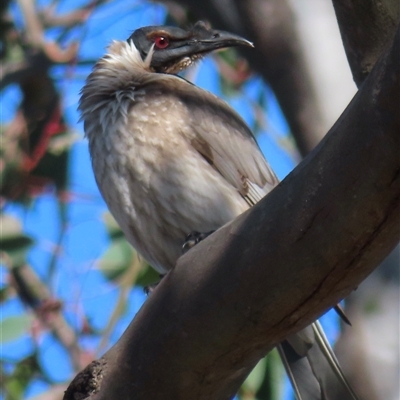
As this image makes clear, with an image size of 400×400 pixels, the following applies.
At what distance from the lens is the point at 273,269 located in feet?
7.20

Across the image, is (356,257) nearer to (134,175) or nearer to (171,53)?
(134,175)

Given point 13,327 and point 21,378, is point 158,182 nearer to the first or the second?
point 13,327

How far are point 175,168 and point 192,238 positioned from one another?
0.30m

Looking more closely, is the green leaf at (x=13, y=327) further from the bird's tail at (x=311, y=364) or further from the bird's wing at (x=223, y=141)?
the bird's tail at (x=311, y=364)

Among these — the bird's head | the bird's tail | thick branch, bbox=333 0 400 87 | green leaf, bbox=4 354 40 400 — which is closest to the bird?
the bird's tail

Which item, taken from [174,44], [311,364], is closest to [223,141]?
[174,44]

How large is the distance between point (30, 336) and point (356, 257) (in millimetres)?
3746

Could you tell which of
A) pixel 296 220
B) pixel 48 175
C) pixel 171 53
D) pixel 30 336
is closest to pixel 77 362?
pixel 30 336

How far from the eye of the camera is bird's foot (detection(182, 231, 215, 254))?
3.29 m

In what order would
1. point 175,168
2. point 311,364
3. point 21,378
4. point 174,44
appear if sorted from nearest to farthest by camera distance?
point 311,364, point 175,168, point 174,44, point 21,378

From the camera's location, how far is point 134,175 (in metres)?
3.47

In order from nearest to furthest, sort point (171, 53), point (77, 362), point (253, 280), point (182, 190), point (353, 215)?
point (353, 215) → point (253, 280) → point (182, 190) → point (171, 53) → point (77, 362)

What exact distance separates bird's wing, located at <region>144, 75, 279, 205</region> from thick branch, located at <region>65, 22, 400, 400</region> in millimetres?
1241

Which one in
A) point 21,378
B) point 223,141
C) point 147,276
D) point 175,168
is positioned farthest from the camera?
point 21,378
